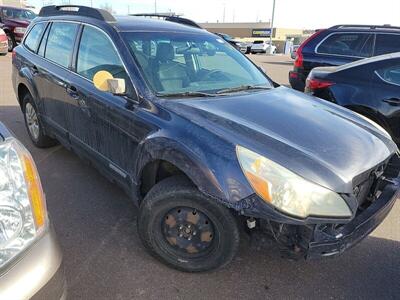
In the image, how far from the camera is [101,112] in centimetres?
316

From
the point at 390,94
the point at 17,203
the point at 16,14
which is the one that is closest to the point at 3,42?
the point at 16,14

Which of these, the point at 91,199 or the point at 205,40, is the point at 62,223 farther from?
the point at 205,40

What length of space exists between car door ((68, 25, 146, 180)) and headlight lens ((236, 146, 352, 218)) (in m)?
1.00

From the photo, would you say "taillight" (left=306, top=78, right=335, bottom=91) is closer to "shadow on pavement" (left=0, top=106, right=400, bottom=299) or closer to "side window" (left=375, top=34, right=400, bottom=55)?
"shadow on pavement" (left=0, top=106, right=400, bottom=299)

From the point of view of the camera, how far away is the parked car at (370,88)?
4445mm

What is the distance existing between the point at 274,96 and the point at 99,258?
74.7 inches

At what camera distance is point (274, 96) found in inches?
128

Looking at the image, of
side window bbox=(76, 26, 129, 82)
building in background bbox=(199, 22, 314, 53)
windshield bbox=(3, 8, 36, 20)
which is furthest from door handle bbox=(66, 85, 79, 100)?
building in background bbox=(199, 22, 314, 53)

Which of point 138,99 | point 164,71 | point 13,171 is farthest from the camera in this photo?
point 164,71

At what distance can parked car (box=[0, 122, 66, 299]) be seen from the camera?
4.56 feet

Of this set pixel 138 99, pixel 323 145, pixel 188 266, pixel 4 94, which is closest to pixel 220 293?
pixel 188 266

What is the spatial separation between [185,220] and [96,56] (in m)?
1.73

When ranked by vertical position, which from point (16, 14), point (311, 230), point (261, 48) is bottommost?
point (261, 48)

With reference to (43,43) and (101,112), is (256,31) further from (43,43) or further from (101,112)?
(101,112)
